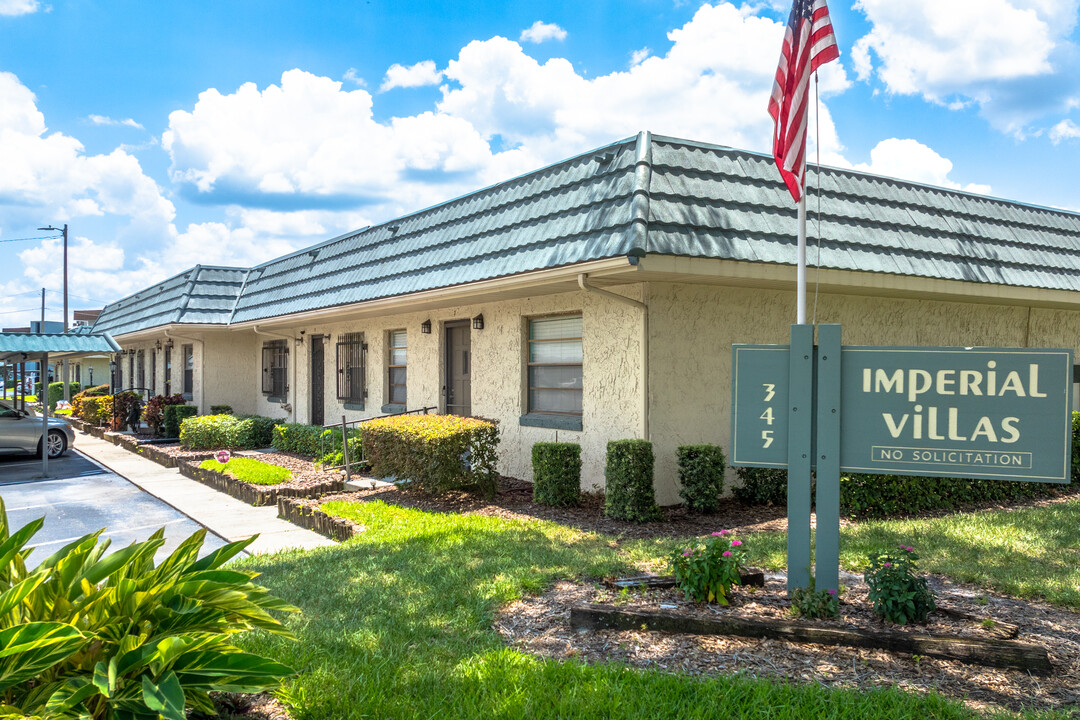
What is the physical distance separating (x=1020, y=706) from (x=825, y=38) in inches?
216

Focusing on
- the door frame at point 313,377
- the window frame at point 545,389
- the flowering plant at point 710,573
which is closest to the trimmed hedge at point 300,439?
the door frame at point 313,377

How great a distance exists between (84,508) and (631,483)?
7958 mm

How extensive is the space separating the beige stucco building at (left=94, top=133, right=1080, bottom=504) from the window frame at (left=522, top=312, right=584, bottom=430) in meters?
0.03

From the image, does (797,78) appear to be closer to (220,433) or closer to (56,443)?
(220,433)

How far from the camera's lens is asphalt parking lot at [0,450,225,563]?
8.71 m

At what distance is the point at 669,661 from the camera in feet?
13.5

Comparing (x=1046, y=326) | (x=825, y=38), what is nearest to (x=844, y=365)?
(x=825, y=38)

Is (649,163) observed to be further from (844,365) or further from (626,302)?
(844,365)

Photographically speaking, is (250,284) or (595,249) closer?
(595,249)

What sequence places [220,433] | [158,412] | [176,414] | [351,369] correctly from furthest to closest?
[158,412]
[176,414]
[220,433]
[351,369]

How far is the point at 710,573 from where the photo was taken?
4.79 meters

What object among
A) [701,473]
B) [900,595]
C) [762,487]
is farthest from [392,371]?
[900,595]

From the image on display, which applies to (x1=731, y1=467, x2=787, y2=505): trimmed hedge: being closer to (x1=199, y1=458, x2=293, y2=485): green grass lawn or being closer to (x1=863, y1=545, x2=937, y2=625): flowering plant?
(x1=863, y1=545, x2=937, y2=625): flowering plant

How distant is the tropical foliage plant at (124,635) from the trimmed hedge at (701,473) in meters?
5.86
